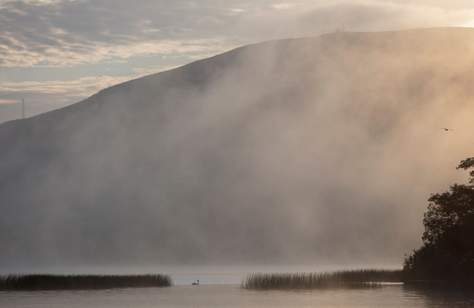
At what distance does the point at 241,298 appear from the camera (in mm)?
74688

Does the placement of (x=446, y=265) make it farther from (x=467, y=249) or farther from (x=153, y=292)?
(x=153, y=292)

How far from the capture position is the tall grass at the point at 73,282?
3253 inches

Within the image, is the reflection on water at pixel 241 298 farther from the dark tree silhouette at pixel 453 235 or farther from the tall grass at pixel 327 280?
the dark tree silhouette at pixel 453 235

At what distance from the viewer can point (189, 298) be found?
75750 mm

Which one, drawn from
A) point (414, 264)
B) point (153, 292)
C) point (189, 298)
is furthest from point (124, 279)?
point (414, 264)

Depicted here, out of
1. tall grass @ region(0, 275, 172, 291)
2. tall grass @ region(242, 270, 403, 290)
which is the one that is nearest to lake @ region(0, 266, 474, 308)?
tall grass @ region(242, 270, 403, 290)

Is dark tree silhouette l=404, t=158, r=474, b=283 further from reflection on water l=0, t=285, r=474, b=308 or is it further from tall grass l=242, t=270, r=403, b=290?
tall grass l=242, t=270, r=403, b=290

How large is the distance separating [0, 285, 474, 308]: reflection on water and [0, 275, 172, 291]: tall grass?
3.34m

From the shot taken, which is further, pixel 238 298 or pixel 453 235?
pixel 453 235

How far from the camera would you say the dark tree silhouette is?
7819 cm

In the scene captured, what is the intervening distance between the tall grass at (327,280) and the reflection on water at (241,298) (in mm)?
2845

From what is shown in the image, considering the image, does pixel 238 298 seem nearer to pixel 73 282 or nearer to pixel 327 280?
pixel 327 280

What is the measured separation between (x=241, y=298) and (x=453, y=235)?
15.4 meters

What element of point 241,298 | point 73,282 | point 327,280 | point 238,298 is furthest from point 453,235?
point 73,282
